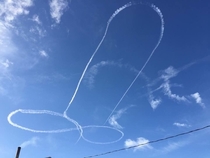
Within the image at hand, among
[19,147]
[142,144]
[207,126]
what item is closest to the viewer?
[207,126]

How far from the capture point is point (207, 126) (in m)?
29.6

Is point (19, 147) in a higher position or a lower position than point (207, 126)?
higher

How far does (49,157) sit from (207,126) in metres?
25.3

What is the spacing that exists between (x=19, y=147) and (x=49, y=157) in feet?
15.9

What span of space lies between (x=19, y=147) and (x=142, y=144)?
66.2 ft

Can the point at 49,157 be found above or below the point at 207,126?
above

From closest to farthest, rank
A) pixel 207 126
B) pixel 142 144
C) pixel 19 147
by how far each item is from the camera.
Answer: pixel 207 126 < pixel 142 144 < pixel 19 147

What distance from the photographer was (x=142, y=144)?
112ft

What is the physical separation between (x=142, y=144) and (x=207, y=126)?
27.3 ft

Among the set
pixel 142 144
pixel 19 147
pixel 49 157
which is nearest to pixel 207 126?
pixel 142 144

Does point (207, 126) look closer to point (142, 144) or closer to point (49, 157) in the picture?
point (142, 144)

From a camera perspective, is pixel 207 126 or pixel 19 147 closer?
pixel 207 126

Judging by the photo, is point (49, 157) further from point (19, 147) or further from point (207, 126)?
point (207, 126)

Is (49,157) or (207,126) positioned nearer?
(207,126)
